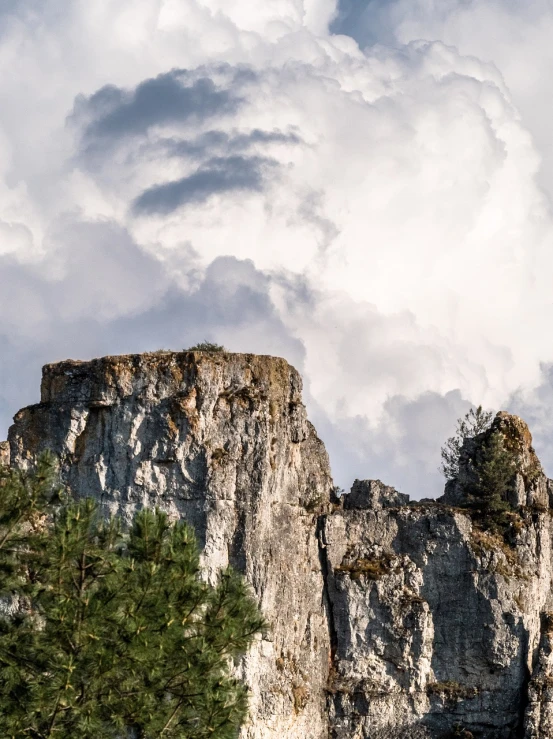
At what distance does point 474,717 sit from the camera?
69.8 m

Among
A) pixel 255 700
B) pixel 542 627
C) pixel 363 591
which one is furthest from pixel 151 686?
pixel 542 627

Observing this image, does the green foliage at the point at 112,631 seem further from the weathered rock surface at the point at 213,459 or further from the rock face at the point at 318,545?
the weathered rock surface at the point at 213,459

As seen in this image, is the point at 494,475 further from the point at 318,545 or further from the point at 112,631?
the point at 112,631

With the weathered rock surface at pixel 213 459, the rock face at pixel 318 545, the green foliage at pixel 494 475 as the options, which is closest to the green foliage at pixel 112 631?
the rock face at pixel 318 545

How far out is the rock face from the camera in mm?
65188

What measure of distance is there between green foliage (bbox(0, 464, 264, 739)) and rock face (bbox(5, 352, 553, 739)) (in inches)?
642

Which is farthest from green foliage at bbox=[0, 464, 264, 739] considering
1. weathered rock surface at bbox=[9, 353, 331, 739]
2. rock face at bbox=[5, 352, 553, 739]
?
weathered rock surface at bbox=[9, 353, 331, 739]

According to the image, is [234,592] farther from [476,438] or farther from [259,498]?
[476,438]

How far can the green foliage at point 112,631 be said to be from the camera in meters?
44.1

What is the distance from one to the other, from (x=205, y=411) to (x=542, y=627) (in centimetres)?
1739

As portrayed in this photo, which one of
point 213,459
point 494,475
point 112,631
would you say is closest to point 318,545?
point 213,459

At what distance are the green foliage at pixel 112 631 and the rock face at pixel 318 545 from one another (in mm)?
16300

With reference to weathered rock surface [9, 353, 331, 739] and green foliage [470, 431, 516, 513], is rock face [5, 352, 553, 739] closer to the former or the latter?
weathered rock surface [9, 353, 331, 739]

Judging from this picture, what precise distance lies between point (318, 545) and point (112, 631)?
2526 centimetres
